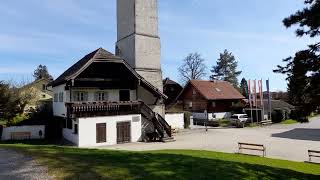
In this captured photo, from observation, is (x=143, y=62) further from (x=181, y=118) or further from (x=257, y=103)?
(x=257, y=103)

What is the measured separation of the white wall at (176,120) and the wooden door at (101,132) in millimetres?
11235

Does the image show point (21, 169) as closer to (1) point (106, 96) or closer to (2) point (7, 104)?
(1) point (106, 96)

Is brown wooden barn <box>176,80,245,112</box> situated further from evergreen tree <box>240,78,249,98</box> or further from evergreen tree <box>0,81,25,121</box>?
evergreen tree <box>0,81,25,121</box>

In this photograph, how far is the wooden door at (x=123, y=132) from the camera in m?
28.5

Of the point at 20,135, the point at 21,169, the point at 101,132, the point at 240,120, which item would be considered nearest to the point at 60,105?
the point at 20,135

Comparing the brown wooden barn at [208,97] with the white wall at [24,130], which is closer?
the white wall at [24,130]

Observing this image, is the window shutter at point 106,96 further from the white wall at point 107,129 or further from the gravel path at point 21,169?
the gravel path at point 21,169

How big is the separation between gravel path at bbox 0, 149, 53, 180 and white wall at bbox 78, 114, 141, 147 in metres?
13.7

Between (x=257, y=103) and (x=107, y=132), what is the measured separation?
1148 inches

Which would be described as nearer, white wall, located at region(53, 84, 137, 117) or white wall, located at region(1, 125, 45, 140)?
white wall, located at region(53, 84, 137, 117)

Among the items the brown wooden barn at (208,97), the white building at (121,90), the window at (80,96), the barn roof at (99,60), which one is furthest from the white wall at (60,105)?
the brown wooden barn at (208,97)

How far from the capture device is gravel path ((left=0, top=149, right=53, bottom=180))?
9.86 m

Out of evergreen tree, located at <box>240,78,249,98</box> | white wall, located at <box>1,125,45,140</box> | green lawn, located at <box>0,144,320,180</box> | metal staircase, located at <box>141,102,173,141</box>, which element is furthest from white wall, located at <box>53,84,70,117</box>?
evergreen tree, located at <box>240,78,249,98</box>

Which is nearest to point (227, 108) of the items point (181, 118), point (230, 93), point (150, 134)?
point (230, 93)
